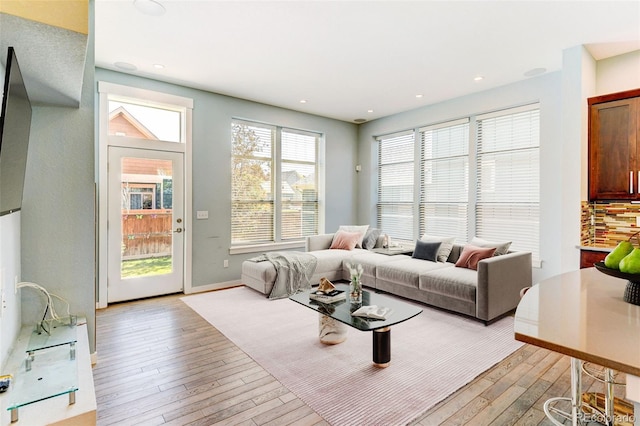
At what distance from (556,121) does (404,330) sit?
3.35 m

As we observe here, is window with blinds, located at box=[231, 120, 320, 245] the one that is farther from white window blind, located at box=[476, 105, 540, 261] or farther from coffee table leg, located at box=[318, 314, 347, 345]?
white window blind, located at box=[476, 105, 540, 261]

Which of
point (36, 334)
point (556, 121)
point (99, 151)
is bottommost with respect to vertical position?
point (36, 334)

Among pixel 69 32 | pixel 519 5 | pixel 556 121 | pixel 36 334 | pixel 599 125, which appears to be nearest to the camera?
pixel 69 32

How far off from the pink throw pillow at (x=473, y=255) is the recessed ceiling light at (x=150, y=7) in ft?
14.1

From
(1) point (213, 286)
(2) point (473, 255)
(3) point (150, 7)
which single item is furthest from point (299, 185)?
(3) point (150, 7)

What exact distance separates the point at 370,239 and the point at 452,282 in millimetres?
2227

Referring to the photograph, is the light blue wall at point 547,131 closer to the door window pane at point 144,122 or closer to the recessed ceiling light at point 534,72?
the recessed ceiling light at point 534,72

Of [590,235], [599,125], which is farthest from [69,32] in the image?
[590,235]

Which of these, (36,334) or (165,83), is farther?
(165,83)

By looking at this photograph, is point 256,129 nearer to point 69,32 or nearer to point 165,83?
point 165,83

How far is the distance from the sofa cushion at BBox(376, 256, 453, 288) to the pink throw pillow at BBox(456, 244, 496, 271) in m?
0.20

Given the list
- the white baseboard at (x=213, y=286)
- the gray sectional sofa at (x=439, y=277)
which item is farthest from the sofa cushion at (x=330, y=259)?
the white baseboard at (x=213, y=286)

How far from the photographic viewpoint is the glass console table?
150cm

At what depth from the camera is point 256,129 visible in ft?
19.0
